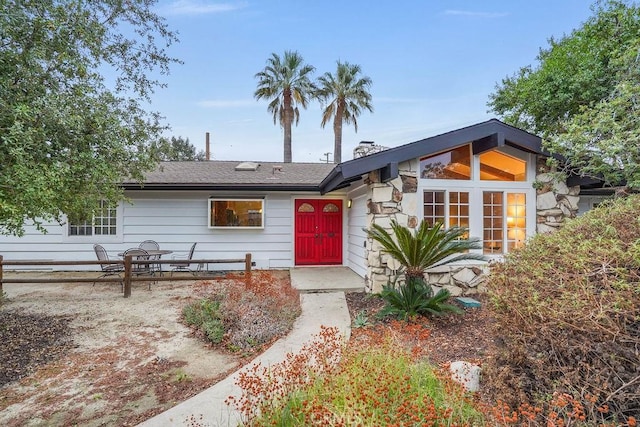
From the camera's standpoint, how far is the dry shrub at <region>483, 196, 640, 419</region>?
5.41ft

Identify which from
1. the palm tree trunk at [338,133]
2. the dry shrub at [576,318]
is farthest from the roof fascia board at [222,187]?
the palm tree trunk at [338,133]

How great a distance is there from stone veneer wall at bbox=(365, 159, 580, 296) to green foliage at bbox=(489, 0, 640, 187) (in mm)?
525

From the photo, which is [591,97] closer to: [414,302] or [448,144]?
[448,144]

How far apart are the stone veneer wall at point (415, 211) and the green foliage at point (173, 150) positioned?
3.72m

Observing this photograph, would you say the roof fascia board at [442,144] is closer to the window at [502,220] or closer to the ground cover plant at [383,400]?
the window at [502,220]

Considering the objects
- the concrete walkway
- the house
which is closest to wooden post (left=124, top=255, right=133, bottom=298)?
the house

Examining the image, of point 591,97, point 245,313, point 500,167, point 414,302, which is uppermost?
point 591,97

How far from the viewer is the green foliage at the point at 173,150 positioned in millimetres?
5457

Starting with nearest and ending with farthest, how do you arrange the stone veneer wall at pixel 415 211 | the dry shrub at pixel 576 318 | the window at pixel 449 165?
the dry shrub at pixel 576 318 → the stone veneer wall at pixel 415 211 → the window at pixel 449 165

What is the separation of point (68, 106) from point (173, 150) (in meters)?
2.33

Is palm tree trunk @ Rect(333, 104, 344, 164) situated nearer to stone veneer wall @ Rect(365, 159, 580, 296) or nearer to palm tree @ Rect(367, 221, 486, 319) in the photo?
stone veneer wall @ Rect(365, 159, 580, 296)

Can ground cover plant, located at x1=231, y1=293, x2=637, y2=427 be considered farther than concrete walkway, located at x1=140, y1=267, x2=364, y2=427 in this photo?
No

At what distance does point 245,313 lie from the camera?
463cm

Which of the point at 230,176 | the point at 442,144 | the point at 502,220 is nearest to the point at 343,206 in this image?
the point at 230,176
